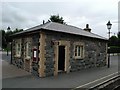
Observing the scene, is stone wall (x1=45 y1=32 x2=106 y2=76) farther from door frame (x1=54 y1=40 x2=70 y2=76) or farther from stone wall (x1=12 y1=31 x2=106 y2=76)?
door frame (x1=54 y1=40 x2=70 y2=76)

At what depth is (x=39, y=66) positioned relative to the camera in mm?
11945

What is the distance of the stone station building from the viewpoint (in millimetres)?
12062

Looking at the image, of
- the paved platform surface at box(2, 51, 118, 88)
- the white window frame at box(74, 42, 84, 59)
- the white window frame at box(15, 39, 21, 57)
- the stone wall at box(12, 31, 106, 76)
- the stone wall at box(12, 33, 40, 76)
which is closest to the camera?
the paved platform surface at box(2, 51, 118, 88)

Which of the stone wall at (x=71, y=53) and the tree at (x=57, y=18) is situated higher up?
the tree at (x=57, y=18)

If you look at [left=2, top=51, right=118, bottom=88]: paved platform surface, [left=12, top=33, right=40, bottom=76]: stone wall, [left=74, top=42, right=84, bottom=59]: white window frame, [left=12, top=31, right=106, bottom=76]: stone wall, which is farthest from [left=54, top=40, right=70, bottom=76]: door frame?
[left=12, top=33, right=40, bottom=76]: stone wall

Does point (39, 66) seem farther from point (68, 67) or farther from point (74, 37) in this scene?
point (74, 37)

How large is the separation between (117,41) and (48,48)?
48.7 meters

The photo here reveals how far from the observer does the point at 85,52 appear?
15727 millimetres

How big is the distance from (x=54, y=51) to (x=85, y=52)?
3.97m

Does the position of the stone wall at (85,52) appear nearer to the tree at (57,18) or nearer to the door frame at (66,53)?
the door frame at (66,53)

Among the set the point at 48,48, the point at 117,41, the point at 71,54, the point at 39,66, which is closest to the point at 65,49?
the point at 71,54

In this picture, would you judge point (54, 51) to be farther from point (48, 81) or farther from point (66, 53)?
point (48, 81)

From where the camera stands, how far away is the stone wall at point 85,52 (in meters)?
12.3

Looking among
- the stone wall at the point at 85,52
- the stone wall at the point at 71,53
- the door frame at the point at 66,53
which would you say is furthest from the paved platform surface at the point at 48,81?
the stone wall at the point at 85,52
